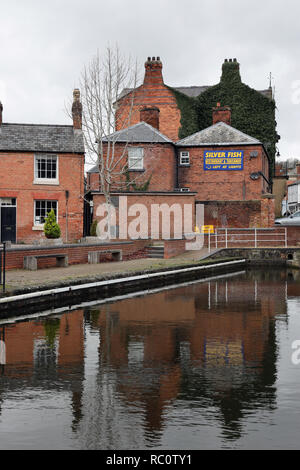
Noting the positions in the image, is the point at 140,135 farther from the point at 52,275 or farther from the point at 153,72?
the point at 52,275

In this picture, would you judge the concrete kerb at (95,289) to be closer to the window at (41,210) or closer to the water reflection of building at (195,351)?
the water reflection of building at (195,351)

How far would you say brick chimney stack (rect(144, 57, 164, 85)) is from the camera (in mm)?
45812

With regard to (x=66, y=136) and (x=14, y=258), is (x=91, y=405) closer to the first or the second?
(x=14, y=258)

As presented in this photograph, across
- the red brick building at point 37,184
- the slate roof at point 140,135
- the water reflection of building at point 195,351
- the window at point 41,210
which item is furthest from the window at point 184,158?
the water reflection of building at point 195,351

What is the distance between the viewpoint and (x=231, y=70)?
45281mm

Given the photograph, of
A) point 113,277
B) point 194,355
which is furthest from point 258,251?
point 194,355

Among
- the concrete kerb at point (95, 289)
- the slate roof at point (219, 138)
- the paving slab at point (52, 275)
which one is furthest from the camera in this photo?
the slate roof at point (219, 138)

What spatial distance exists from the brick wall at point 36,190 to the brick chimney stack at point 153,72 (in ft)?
52.1

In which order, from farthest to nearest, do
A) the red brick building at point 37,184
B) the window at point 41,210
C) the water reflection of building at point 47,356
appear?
the window at point 41,210 → the red brick building at point 37,184 → the water reflection of building at point 47,356

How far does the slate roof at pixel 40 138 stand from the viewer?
107 feet

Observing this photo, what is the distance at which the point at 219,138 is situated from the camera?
40156 mm
